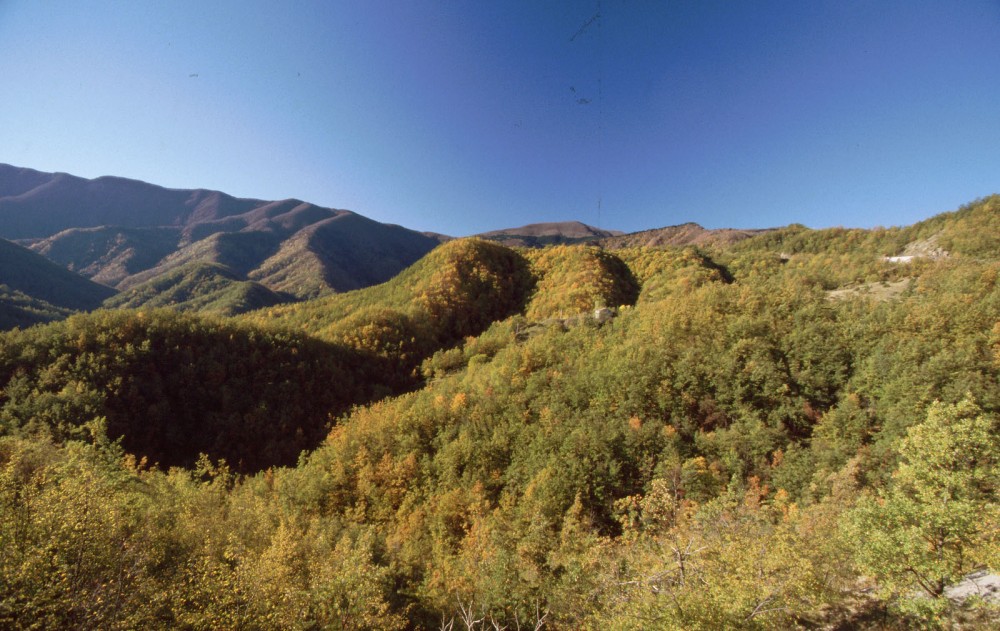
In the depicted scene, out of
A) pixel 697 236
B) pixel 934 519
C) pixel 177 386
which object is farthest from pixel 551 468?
pixel 697 236

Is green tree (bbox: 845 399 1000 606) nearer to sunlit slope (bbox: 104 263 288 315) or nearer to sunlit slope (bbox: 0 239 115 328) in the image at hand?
sunlit slope (bbox: 104 263 288 315)

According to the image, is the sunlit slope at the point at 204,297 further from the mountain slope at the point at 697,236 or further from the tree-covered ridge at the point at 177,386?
the mountain slope at the point at 697,236

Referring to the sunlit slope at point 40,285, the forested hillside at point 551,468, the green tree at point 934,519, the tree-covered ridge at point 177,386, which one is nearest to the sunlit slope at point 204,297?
the sunlit slope at point 40,285

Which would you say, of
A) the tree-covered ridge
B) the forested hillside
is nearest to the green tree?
the forested hillside

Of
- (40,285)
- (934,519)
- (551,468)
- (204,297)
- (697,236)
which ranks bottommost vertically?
(551,468)

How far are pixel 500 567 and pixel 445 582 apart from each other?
4685mm

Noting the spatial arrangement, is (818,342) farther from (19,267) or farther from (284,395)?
(19,267)

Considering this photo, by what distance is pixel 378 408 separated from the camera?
47.3m

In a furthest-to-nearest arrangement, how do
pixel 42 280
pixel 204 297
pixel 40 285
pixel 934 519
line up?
pixel 204 297 < pixel 42 280 < pixel 40 285 < pixel 934 519

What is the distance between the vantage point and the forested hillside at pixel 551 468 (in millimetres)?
12320

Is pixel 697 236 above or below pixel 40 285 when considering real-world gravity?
above

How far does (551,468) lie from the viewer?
26641mm

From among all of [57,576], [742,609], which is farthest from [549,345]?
[57,576]

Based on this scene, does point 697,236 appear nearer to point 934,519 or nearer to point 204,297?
point 934,519
